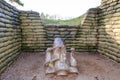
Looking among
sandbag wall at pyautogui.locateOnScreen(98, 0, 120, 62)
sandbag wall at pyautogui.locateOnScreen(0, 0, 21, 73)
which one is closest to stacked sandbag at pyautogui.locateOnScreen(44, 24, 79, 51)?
sandbag wall at pyautogui.locateOnScreen(98, 0, 120, 62)

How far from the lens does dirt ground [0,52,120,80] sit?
4.67 metres

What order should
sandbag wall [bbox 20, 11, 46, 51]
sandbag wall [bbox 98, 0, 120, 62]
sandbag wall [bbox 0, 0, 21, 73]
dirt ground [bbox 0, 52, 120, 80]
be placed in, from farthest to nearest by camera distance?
sandbag wall [bbox 20, 11, 46, 51] → sandbag wall [bbox 98, 0, 120, 62] → sandbag wall [bbox 0, 0, 21, 73] → dirt ground [bbox 0, 52, 120, 80]

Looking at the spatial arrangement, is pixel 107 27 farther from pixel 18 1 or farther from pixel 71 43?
pixel 18 1

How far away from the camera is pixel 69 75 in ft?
15.4

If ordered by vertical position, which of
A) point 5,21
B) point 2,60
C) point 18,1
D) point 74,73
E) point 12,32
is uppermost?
point 18,1

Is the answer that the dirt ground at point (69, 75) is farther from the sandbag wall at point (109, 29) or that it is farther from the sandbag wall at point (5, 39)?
the sandbag wall at point (109, 29)

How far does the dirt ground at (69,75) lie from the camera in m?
4.67

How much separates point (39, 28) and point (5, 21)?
7.97 feet

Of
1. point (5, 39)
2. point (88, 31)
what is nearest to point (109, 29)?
point (88, 31)

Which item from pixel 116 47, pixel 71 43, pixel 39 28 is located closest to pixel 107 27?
pixel 116 47

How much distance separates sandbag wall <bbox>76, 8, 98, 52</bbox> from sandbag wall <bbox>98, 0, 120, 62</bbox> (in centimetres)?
27

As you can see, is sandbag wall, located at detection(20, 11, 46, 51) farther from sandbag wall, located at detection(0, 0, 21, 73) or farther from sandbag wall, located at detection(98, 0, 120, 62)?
sandbag wall, located at detection(98, 0, 120, 62)

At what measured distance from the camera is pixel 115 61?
613 cm

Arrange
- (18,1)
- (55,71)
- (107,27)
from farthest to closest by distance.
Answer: (18,1) → (107,27) → (55,71)
